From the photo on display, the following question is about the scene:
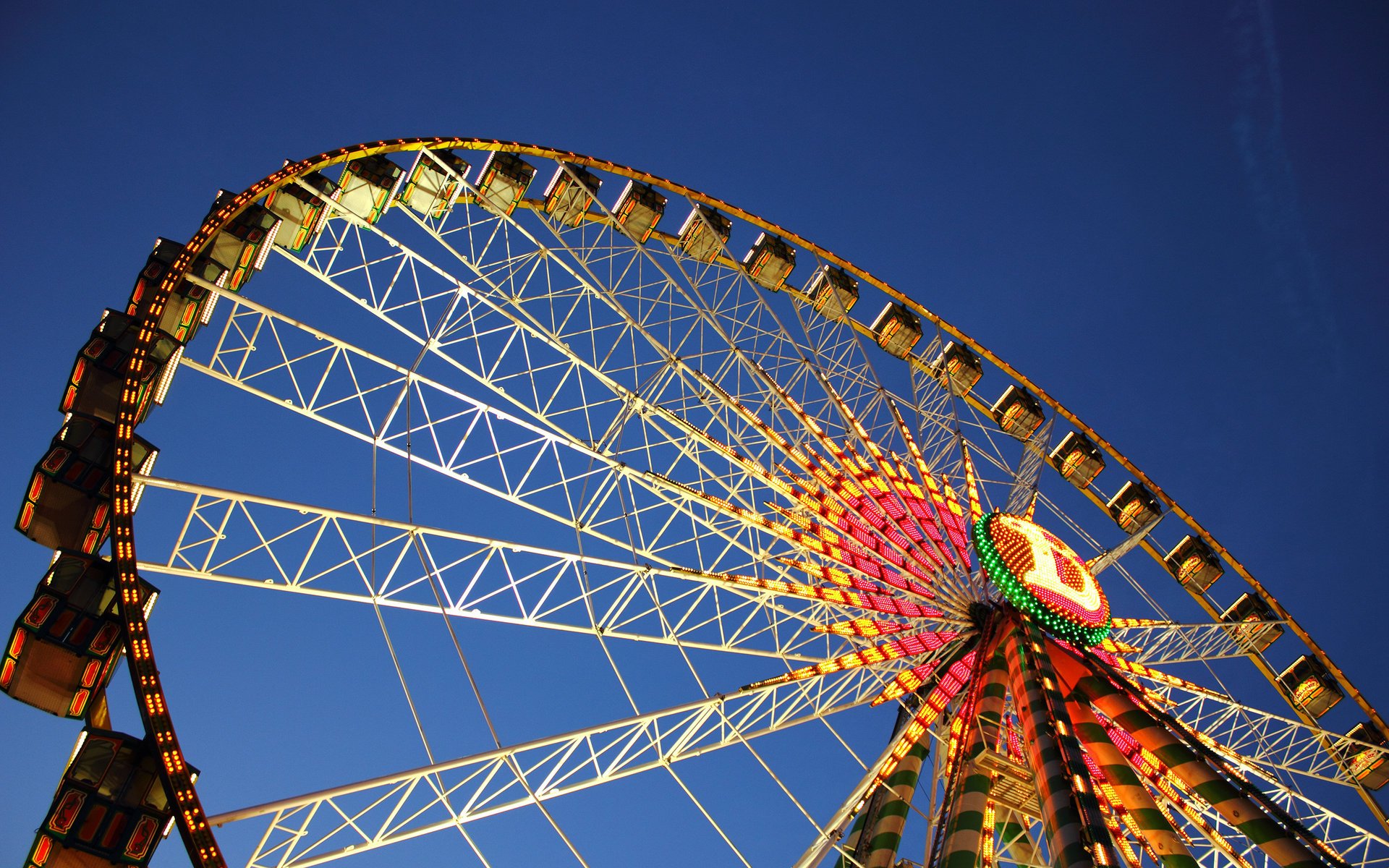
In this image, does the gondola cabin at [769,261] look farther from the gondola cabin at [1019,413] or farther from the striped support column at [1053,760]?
the striped support column at [1053,760]

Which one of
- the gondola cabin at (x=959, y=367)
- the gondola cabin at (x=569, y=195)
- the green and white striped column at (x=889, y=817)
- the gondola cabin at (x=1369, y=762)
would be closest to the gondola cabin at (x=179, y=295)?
the gondola cabin at (x=569, y=195)

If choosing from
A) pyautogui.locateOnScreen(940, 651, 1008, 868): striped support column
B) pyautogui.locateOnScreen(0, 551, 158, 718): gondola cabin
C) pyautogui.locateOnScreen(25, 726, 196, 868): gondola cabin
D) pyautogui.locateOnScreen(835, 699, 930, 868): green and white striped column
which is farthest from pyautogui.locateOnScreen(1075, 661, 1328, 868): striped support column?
pyautogui.locateOnScreen(0, 551, 158, 718): gondola cabin

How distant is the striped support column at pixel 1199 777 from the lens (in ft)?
40.6

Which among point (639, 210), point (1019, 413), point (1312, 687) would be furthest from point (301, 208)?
point (1312, 687)

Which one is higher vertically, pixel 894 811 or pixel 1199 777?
pixel 1199 777

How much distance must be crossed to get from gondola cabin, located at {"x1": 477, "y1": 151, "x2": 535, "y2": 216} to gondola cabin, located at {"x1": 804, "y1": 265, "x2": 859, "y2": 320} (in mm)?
7110

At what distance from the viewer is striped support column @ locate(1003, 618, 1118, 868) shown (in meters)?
11.6

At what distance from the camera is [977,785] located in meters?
13.3

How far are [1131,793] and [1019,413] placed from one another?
12.1 meters

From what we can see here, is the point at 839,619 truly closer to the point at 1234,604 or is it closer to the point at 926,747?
the point at 926,747

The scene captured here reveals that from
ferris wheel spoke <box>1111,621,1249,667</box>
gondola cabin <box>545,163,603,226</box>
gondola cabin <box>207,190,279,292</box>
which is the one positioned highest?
gondola cabin <box>545,163,603,226</box>

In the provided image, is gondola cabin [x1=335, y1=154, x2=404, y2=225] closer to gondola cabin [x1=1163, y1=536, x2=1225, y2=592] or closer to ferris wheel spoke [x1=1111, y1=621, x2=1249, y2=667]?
ferris wheel spoke [x1=1111, y1=621, x2=1249, y2=667]

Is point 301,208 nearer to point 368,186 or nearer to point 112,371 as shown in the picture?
point 368,186

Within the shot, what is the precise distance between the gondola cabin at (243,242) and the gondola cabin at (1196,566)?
66.3ft
